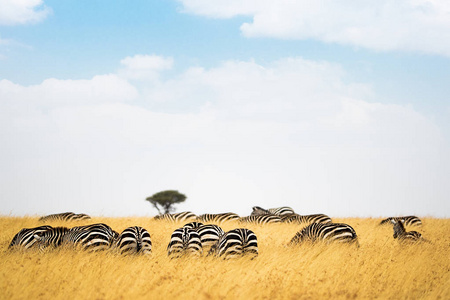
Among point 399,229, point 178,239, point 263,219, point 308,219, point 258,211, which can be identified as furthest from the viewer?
point 258,211

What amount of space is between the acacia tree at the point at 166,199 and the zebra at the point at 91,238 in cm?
3705

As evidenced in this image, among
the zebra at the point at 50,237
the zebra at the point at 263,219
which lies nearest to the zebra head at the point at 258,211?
the zebra at the point at 263,219

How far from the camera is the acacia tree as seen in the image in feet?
163

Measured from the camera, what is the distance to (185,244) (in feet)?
38.3

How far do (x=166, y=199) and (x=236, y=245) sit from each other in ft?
127

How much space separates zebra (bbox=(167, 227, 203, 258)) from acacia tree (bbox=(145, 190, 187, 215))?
3806 centimetres

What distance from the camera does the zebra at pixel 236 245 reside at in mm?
11375

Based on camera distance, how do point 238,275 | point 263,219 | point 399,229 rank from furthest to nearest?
point 263,219 < point 399,229 < point 238,275

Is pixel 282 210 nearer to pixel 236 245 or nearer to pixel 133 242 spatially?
pixel 236 245

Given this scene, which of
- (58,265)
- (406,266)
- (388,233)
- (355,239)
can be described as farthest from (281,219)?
(58,265)

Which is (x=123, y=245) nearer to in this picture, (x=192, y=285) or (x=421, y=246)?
(x=192, y=285)

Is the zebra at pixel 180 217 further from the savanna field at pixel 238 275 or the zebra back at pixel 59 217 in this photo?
the savanna field at pixel 238 275

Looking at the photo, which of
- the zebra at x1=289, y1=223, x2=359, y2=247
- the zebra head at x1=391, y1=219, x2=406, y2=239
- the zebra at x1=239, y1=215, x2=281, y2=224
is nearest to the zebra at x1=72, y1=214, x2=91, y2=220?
the zebra at x1=239, y1=215, x2=281, y2=224

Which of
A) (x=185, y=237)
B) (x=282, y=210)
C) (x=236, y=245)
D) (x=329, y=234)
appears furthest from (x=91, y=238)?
(x=282, y=210)
